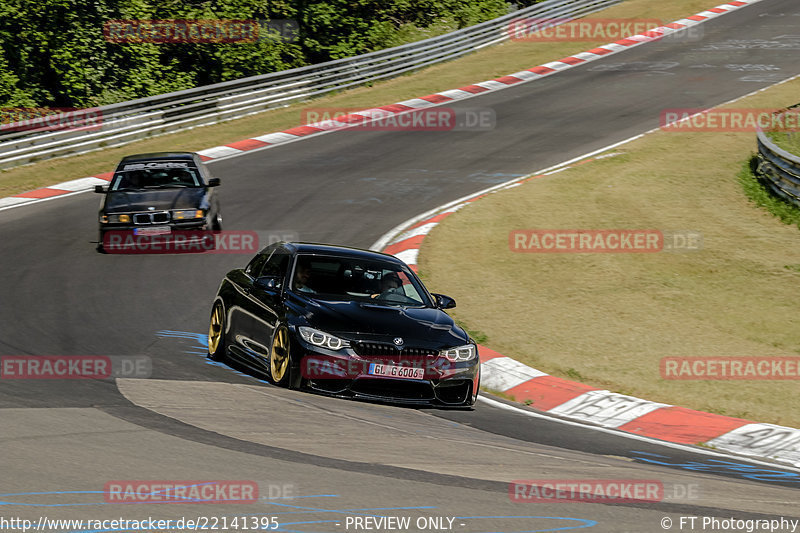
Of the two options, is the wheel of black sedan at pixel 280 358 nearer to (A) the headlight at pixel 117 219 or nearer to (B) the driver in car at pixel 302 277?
(B) the driver in car at pixel 302 277

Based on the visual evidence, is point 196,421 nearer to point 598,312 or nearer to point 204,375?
point 204,375

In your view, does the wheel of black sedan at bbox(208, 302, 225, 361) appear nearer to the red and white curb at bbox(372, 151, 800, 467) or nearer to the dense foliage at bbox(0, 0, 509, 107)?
the red and white curb at bbox(372, 151, 800, 467)

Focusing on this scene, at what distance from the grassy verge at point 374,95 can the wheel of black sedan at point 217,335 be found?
11178 mm

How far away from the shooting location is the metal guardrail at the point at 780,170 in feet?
60.5

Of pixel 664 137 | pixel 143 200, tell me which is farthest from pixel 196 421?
pixel 664 137

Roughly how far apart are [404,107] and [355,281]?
1862 cm

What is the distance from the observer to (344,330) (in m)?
9.24

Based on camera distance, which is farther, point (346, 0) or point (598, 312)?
point (346, 0)

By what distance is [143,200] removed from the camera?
15.6 meters

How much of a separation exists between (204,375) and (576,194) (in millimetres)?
10975

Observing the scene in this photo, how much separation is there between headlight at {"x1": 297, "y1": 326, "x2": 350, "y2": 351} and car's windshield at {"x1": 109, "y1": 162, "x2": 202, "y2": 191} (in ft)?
25.4
